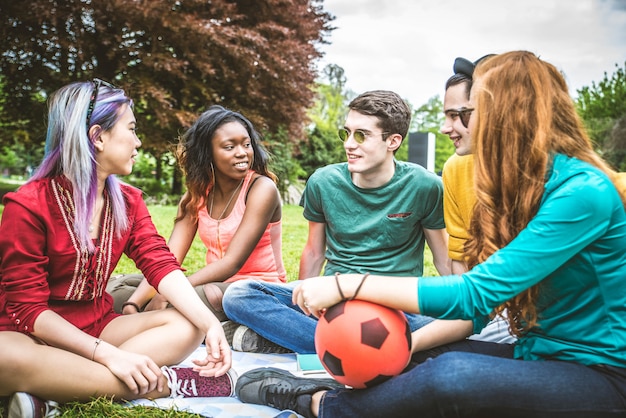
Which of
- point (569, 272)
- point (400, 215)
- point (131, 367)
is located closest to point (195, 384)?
point (131, 367)

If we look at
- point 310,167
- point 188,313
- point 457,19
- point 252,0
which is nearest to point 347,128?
point 188,313

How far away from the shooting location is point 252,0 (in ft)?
51.6

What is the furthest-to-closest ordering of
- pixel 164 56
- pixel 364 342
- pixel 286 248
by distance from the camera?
1. pixel 164 56
2. pixel 286 248
3. pixel 364 342

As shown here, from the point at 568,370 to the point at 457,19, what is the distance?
17.7 metres

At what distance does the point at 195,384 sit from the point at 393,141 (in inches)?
83.1

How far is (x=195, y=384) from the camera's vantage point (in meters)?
2.84

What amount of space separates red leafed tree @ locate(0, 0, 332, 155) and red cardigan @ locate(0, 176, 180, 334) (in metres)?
11.4

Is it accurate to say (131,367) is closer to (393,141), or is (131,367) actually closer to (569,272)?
(569,272)

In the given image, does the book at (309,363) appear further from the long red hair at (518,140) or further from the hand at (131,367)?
the long red hair at (518,140)

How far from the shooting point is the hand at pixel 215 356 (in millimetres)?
2723

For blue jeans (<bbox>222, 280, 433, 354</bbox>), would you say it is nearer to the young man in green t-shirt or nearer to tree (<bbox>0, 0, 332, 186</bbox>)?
the young man in green t-shirt

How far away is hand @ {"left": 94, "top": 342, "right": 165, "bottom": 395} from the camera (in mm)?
2559

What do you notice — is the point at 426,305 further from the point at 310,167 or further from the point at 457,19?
the point at 310,167

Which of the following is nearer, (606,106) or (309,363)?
(309,363)
